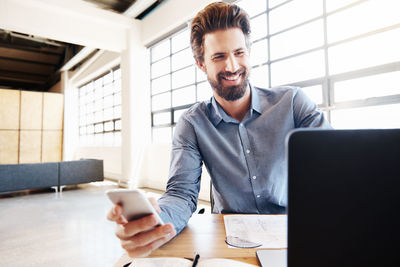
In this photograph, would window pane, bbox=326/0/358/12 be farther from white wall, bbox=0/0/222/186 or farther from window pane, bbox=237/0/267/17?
white wall, bbox=0/0/222/186

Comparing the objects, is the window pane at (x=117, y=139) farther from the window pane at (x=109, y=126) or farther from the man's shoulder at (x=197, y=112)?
the man's shoulder at (x=197, y=112)

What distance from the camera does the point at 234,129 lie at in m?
1.16

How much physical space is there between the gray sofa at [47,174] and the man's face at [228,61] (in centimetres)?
521

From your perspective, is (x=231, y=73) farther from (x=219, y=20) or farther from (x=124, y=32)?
(x=124, y=32)

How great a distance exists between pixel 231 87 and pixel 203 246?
2.40ft

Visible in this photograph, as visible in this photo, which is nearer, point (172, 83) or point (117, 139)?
point (172, 83)

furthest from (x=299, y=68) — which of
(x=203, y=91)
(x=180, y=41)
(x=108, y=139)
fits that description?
(x=108, y=139)

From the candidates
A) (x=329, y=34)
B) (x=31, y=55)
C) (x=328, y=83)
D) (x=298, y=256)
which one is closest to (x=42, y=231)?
(x=298, y=256)

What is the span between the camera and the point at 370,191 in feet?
1.06

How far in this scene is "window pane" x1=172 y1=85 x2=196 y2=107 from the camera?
503 centimetres

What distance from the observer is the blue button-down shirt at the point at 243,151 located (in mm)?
1068

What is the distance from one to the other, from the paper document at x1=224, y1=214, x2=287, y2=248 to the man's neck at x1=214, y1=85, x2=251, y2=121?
51cm

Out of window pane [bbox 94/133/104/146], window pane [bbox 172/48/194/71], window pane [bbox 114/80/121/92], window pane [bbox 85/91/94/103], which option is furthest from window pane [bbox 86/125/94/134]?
window pane [bbox 172/48/194/71]

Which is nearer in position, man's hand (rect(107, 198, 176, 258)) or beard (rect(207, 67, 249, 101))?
man's hand (rect(107, 198, 176, 258))
